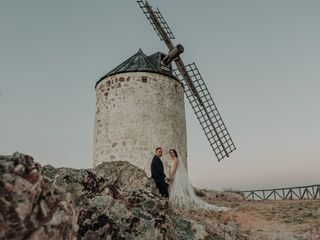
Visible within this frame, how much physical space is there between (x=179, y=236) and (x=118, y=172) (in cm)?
508

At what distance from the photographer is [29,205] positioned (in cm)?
294

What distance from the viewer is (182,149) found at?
52.6ft

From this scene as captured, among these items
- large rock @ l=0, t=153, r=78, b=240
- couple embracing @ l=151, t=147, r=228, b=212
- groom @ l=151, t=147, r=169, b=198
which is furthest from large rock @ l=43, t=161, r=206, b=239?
couple embracing @ l=151, t=147, r=228, b=212

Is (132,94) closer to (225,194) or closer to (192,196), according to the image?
(192,196)

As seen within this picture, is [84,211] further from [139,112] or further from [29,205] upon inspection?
[139,112]

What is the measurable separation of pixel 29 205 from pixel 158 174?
6.70 metres

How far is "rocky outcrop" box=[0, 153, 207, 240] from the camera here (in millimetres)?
2896

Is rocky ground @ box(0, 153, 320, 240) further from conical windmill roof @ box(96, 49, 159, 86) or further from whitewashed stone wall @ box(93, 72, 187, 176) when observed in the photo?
conical windmill roof @ box(96, 49, 159, 86)

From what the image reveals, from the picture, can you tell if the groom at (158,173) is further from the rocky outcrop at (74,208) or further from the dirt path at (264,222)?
the rocky outcrop at (74,208)

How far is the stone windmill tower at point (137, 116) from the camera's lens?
15.0 meters

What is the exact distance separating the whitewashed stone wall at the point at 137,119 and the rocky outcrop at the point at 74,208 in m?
8.23

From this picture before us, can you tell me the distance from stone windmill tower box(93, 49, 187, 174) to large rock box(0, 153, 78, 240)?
37.7 ft

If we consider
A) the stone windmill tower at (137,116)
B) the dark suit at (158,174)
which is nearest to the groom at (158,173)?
the dark suit at (158,174)

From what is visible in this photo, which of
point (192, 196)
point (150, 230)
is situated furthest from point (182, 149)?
point (150, 230)
